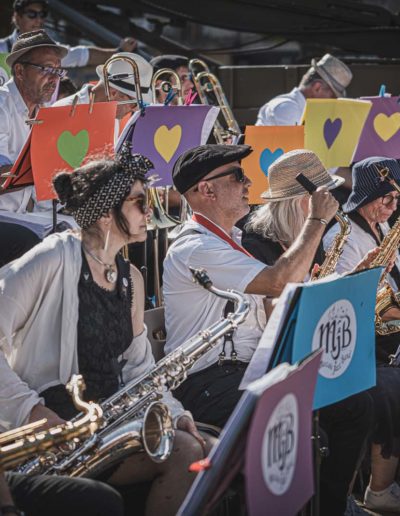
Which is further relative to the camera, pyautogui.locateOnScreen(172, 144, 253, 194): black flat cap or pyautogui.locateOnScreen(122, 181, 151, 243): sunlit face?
pyautogui.locateOnScreen(172, 144, 253, 194): black flat cap

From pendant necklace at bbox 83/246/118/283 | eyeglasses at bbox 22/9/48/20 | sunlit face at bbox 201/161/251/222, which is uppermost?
eyeglasses at bbox 22/9/48/20

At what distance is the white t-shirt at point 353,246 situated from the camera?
558 centimetres

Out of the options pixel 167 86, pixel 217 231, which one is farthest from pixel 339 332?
pixel 167 86

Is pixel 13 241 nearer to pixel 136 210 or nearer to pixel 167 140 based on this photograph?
pixel 167 140

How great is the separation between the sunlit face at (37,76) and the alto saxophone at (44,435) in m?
2.82

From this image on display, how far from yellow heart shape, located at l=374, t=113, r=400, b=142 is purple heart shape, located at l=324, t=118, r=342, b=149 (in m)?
0.49

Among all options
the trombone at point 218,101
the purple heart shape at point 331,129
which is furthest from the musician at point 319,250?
the trombone at point 218,101

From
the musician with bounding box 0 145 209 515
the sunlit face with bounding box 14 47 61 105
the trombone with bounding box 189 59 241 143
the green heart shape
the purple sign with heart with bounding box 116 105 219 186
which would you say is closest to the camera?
the musician with bounding box 0 145 209 515

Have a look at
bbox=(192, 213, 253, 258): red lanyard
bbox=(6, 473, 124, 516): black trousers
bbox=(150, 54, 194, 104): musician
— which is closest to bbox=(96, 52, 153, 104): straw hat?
bbox=(150, 54, 194, 104): musician

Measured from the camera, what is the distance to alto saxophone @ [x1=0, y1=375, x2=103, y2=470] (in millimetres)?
3144

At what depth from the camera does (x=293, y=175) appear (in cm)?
512

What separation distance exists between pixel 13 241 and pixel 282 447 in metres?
2.83

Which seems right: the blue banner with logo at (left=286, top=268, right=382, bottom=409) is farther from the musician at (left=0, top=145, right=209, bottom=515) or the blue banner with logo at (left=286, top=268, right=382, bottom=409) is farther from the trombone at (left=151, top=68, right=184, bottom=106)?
the trombone at (left=151, top=68, right=184, bottom=106)

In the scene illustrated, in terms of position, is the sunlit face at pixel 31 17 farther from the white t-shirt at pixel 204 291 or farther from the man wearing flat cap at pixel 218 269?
the white t-shirt at pixel 204 291
